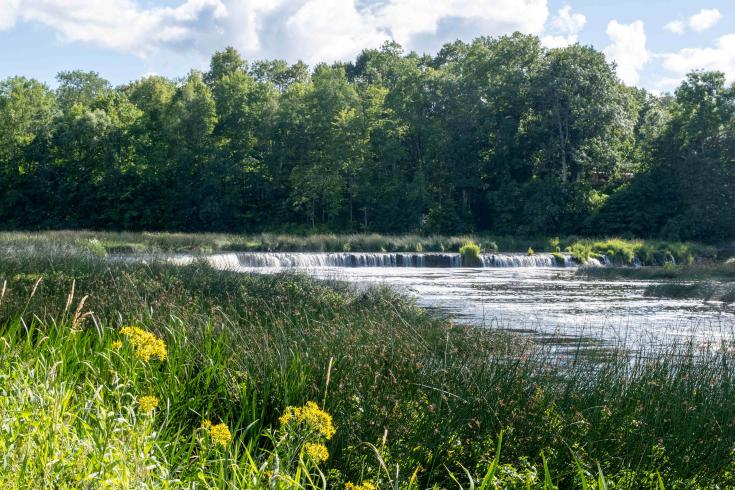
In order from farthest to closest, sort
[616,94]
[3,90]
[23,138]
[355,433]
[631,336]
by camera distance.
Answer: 1. [3,90]
2. [23,138]
3. [616,94]
4. [631,336]
5. [355,433]

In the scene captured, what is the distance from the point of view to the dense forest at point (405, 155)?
40.0 metres

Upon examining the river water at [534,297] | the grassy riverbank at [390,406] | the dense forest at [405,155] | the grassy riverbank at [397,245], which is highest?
the dense forest at [405,155]

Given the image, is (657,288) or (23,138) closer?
(657,288)

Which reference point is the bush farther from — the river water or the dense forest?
the dense forest

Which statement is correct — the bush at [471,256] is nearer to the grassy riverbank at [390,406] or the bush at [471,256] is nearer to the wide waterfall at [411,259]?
the wide waterfall at [411,259]

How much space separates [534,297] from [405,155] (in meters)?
29.2

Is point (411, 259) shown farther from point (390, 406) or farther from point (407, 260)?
point (390, 406)

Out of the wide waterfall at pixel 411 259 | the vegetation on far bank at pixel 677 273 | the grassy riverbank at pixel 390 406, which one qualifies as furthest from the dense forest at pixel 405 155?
the grassy riverbank at pixel 390 406

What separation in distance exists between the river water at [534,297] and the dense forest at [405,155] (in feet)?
41.0

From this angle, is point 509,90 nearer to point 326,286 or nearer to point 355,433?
point 326,286

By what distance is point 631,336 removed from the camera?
37.0 ft

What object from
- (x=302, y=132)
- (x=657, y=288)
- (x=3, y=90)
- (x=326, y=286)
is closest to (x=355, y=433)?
(x=326, y=286)

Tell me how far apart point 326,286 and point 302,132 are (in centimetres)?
3400

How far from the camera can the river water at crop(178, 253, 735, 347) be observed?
11633 mm
